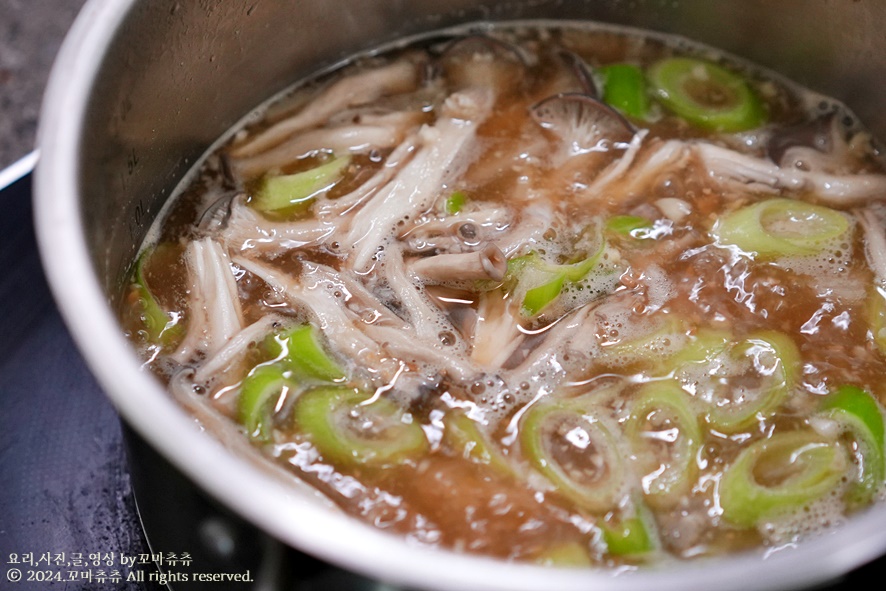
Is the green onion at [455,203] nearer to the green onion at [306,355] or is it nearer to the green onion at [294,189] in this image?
the green onion at [294,189]

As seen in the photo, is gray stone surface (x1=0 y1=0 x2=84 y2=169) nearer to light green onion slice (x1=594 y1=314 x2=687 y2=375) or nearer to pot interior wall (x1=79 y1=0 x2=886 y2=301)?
pot interior wall (x1=79 y1=0 x2=886 y2=301)

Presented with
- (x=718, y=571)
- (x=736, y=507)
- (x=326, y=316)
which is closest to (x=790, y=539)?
(x=736, y=507)

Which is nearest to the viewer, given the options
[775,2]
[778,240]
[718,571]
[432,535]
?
[718,571]

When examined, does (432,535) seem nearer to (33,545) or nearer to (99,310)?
(99,310)

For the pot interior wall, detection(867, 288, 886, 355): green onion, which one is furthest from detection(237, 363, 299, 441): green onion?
detection(867, 288, 886, 355): green onion

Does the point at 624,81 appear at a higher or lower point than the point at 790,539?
higher

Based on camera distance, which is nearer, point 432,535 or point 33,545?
point 432,535
